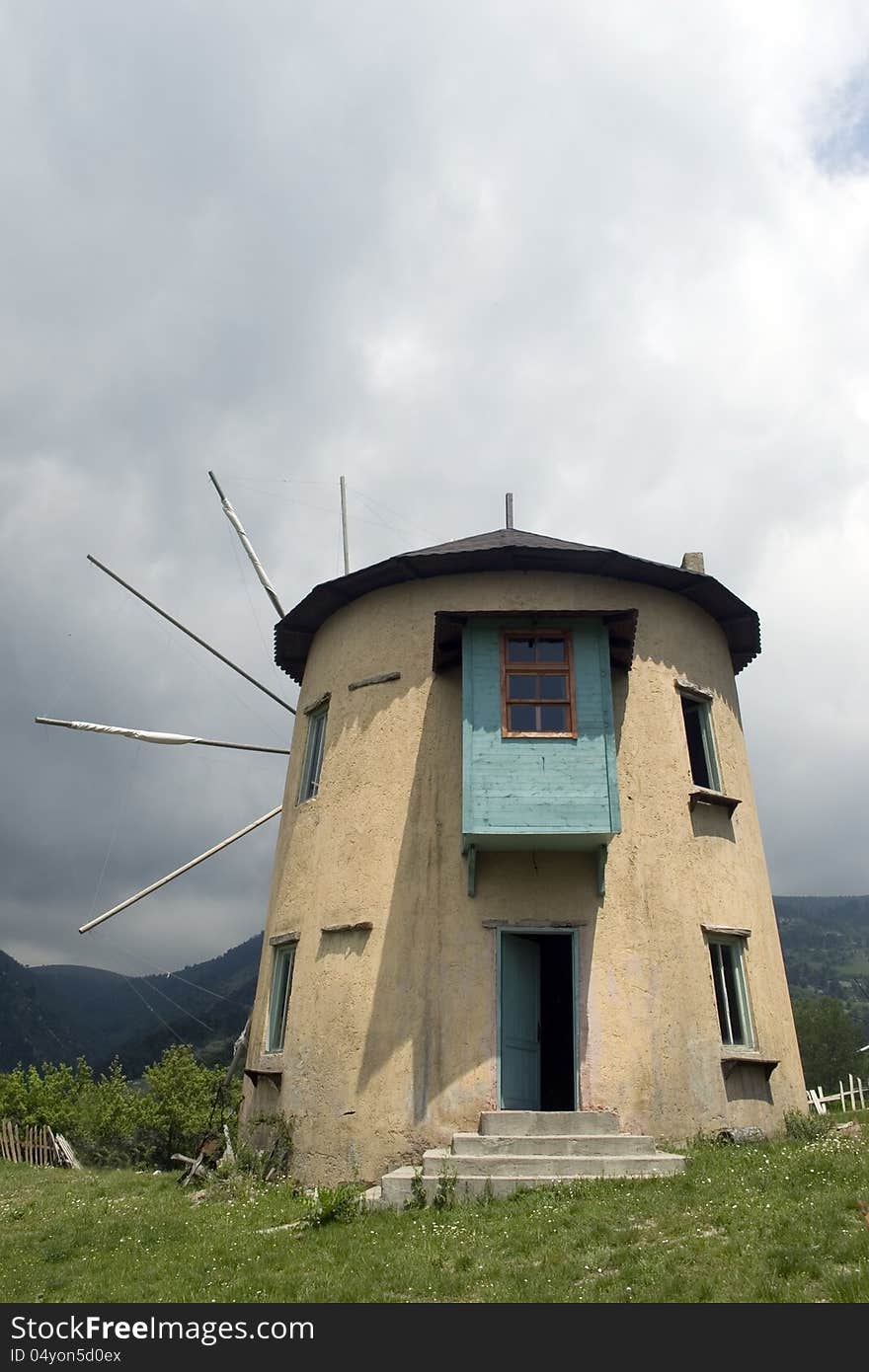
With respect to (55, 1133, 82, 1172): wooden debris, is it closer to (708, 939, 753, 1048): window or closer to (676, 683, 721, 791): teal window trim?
(708, 939, 753, 1048): window

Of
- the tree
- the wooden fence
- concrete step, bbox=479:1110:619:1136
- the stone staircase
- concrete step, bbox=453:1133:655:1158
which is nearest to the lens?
the stone staircase

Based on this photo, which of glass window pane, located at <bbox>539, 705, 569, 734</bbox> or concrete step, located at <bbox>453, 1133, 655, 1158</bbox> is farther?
glass window pane, located at <bbox>539, 705, 569, 734</bbox>

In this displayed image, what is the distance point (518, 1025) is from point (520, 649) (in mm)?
6045

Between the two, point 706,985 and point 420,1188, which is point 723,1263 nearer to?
point 420,1188

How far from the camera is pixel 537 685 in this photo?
15.1 meters

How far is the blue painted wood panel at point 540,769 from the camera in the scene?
44.9ft

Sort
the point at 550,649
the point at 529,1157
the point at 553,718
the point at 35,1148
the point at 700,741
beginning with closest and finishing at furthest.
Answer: the point at 529,1157 → the point at 553,718 → the point at 550,649 → the point at 700,741 → the point at 35,1148

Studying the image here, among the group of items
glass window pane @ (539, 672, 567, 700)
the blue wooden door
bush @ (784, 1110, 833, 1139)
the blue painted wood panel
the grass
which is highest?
glass window pane @ (539, 672, 567, 700)

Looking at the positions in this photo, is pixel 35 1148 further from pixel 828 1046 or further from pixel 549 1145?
pixel 828 1046

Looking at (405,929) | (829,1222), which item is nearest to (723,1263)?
(829,1222)

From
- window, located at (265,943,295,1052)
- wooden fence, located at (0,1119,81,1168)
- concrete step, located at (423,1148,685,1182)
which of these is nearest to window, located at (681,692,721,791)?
concrete step, located at (423,1148,685,1182)

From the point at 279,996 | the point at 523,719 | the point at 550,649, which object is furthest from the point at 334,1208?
the point at 550,649

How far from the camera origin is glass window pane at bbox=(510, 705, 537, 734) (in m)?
14.6

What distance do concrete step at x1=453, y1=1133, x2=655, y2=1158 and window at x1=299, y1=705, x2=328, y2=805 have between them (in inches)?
287
